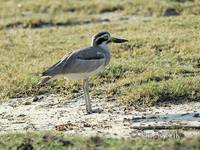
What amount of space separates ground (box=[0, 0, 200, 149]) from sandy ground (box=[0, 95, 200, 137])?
12 millimetres

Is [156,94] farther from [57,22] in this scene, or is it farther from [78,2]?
[78,2]

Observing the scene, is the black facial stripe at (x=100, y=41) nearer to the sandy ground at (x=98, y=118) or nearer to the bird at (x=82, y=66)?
the bird at (x=82, y=66)

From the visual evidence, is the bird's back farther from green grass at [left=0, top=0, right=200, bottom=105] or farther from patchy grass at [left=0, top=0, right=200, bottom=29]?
patchy grass at [left=0, top=0, right=200, bottom=29]

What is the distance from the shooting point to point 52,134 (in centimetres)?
794

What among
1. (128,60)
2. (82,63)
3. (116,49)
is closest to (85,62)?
(82,63)

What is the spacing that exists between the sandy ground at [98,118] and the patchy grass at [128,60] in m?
0.37

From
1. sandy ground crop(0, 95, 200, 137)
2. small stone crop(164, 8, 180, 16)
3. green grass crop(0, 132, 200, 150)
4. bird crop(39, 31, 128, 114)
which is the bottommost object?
sandy ground crop(0, 95, 200, 137)

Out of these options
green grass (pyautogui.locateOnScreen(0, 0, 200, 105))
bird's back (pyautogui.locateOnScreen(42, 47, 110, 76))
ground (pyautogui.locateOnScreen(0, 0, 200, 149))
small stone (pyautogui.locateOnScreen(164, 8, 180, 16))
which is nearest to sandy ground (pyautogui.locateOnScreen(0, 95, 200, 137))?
ground (pyautogui.locateOnScreen(0, 0, 200, 149))

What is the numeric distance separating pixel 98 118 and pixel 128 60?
347 centimetres

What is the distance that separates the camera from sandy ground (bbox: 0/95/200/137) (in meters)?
8.48

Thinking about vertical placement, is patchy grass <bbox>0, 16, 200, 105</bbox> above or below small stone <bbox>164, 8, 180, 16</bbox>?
below

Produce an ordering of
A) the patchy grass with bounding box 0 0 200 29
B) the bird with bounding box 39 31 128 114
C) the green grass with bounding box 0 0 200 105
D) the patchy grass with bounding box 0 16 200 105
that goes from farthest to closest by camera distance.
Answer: the patchy grass with bounding box 0 0 200 29 < the green grass with bounding box 0 0 200 105 < the patchy grass with bounding box 0 16 200 105 < the bird with bounding box 39 31 128 114

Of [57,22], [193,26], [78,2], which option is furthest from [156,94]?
[78,2]

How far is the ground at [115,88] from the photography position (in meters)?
8.28
